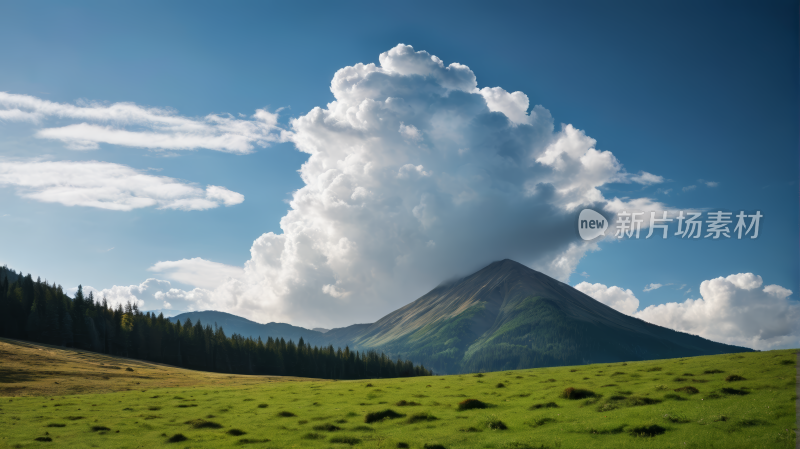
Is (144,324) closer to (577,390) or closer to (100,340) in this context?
(100,340)

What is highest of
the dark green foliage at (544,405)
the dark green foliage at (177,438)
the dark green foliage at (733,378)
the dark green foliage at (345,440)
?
the dark green foliage at (733,378)

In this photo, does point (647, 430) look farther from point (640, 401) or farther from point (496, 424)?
point (496, 424)

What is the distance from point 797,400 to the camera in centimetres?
2739

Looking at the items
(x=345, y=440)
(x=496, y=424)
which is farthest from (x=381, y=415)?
(x=496, y=424)

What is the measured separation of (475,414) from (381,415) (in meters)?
7.92

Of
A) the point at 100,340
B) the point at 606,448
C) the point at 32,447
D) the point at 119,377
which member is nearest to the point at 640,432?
the point at 606,448

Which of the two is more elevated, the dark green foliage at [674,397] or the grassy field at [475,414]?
the dark green foliage at [674,397]

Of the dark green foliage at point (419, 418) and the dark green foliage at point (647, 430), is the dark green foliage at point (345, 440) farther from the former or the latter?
the dark green foliage at point (647, 430)

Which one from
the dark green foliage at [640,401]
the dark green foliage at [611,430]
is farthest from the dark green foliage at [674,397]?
the dark green foliage at [611,430]

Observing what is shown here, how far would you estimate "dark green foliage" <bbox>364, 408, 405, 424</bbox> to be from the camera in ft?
121

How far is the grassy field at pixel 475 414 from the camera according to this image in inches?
1026

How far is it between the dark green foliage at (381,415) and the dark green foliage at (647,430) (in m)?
18.4

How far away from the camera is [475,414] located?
36.8 meters

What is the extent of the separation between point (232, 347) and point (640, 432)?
193 m
